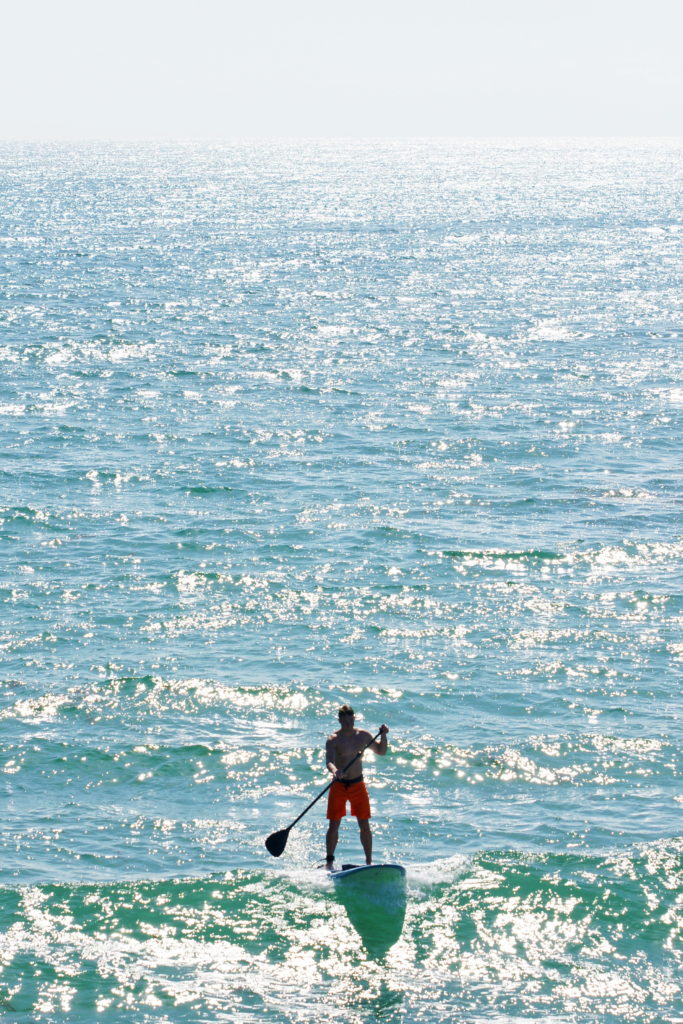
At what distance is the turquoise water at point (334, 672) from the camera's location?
60.1 feet

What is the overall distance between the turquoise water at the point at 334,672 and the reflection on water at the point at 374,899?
0.20 m

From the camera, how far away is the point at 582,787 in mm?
23422

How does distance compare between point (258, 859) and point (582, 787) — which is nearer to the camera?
point (258, 859)

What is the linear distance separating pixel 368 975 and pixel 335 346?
173ft

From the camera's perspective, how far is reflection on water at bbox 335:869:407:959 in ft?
62.3

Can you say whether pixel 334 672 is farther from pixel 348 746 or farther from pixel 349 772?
pixel 348 746

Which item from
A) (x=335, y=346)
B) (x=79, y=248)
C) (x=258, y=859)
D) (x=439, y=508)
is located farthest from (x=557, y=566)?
(x=79, y=248)

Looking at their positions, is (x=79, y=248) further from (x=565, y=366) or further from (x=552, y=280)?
(x=565, y=366)

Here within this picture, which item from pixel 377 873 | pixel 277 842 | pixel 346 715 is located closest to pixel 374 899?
pixel 377 873

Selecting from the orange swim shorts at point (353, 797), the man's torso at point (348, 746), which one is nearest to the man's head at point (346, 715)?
the man's torso at point (348, 746)

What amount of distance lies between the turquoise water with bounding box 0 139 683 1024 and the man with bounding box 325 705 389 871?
110 centimetres

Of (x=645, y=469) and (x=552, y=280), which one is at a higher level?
(x=552, y=280)

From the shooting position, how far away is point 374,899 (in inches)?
761

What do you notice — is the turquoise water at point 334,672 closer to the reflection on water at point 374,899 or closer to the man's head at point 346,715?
the reflection on water at point 374,899
